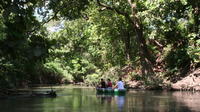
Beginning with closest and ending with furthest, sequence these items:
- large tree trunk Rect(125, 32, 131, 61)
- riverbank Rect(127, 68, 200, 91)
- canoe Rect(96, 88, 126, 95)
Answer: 1. canoe Rect(96, 88, 126, 95)
2. riverbank Rect(127, 68, 200, 91)
3. large tree trunk Rect(125, 32, 131, 61)

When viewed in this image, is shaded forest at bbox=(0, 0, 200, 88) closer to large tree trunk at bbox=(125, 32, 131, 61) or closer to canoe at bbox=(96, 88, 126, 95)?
large tree trunk at bbox=(125, 32, 131, 61)

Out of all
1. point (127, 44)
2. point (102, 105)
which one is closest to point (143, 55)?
point (127, 44)

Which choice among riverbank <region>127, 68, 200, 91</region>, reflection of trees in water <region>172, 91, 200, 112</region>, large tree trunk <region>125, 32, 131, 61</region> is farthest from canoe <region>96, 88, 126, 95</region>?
large tree trunk <region>125, 32, 131, 61</region>

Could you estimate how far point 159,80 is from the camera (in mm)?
31438

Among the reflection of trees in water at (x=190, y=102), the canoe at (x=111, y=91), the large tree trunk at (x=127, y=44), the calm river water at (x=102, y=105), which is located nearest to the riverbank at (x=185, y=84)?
the canoe at (x=111, y=91)

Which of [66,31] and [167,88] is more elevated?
[66,31]

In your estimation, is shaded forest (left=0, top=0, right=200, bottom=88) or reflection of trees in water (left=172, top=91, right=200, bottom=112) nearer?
reflection of trees in water (left=172, top=91, right=200, bottom=112)

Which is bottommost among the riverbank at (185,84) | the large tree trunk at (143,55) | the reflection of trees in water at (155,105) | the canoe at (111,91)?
the reflection of trees in water at (155,105)

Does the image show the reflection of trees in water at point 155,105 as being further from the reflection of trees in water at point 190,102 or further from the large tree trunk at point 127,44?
the large tree trunk at point 127,44

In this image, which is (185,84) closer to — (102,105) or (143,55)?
(143,55)

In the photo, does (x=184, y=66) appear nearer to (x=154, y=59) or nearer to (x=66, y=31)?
(x=154, y=59)

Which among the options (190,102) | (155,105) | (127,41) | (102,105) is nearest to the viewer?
(155,105)

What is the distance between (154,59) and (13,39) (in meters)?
35.5

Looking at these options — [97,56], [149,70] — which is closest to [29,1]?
[149,70]
